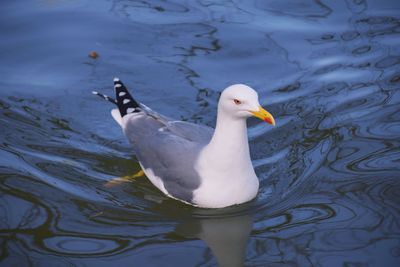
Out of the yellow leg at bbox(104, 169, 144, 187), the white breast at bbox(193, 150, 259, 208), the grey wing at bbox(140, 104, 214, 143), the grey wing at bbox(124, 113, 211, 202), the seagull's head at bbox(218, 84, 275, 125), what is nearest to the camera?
the seagull's head at bbox(218, 84, 275, 125)

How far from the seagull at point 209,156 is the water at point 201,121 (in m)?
0.12

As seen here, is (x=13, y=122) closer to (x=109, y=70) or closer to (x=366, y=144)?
(x=109, y=70)

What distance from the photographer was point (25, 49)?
7.60 m

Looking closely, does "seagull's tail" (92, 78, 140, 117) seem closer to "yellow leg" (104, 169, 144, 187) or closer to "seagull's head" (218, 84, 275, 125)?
"yellow leg" (104, 169, 144, 187)

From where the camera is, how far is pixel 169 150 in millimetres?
5262

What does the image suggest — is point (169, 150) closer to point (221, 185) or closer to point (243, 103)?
point (221, 185)

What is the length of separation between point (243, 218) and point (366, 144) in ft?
5.13

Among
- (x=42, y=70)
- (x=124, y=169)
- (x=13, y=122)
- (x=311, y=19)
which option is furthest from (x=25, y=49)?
(x=311, y=19)

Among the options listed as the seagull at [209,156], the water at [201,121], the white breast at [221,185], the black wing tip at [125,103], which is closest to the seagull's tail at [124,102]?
the black wing tip at [125,103]

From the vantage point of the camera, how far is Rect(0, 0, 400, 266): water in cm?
477

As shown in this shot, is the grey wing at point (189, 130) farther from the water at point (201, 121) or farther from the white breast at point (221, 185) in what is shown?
the water at point (201, 121)

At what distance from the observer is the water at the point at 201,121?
15.6ft

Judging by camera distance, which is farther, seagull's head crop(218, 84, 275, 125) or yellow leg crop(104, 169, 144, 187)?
yellow leg crop(104, 169, 144, 187)

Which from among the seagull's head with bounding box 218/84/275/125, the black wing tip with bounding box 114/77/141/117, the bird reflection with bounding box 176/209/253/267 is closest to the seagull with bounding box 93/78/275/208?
the seagull's head with bounding box 218/84/275/125
